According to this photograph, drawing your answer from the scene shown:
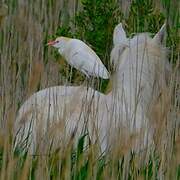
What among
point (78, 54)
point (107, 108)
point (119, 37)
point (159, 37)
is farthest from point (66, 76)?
point (78, 54)

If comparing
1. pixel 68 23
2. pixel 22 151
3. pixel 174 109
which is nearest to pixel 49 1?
pixel 68 23

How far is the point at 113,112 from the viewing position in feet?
11.7

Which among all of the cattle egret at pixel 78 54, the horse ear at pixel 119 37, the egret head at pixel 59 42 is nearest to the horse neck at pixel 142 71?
the horse ear at pixel 119 37

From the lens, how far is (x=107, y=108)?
362 cm

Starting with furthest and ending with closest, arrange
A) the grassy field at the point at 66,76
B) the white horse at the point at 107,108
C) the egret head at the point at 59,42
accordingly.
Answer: the egret head at the point at 59,42 → the white horse at the point at 107,108 → the grassy field at the point at 66,76

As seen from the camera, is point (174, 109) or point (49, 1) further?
point (49, 1)

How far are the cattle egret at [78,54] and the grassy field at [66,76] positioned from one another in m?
0.06

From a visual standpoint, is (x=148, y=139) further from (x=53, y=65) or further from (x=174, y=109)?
(x=53, y=65)

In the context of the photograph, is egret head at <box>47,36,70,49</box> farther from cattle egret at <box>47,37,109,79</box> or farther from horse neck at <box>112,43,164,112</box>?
horse neck at <box>112,43,164,112</box>

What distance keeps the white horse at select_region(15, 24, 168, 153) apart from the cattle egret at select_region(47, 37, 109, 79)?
64 centimetres

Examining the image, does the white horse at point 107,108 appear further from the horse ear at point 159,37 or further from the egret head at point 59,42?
the egret head at point 59,42

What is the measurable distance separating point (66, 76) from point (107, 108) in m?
0.77

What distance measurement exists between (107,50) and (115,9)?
247mm

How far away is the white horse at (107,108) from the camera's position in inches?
127
